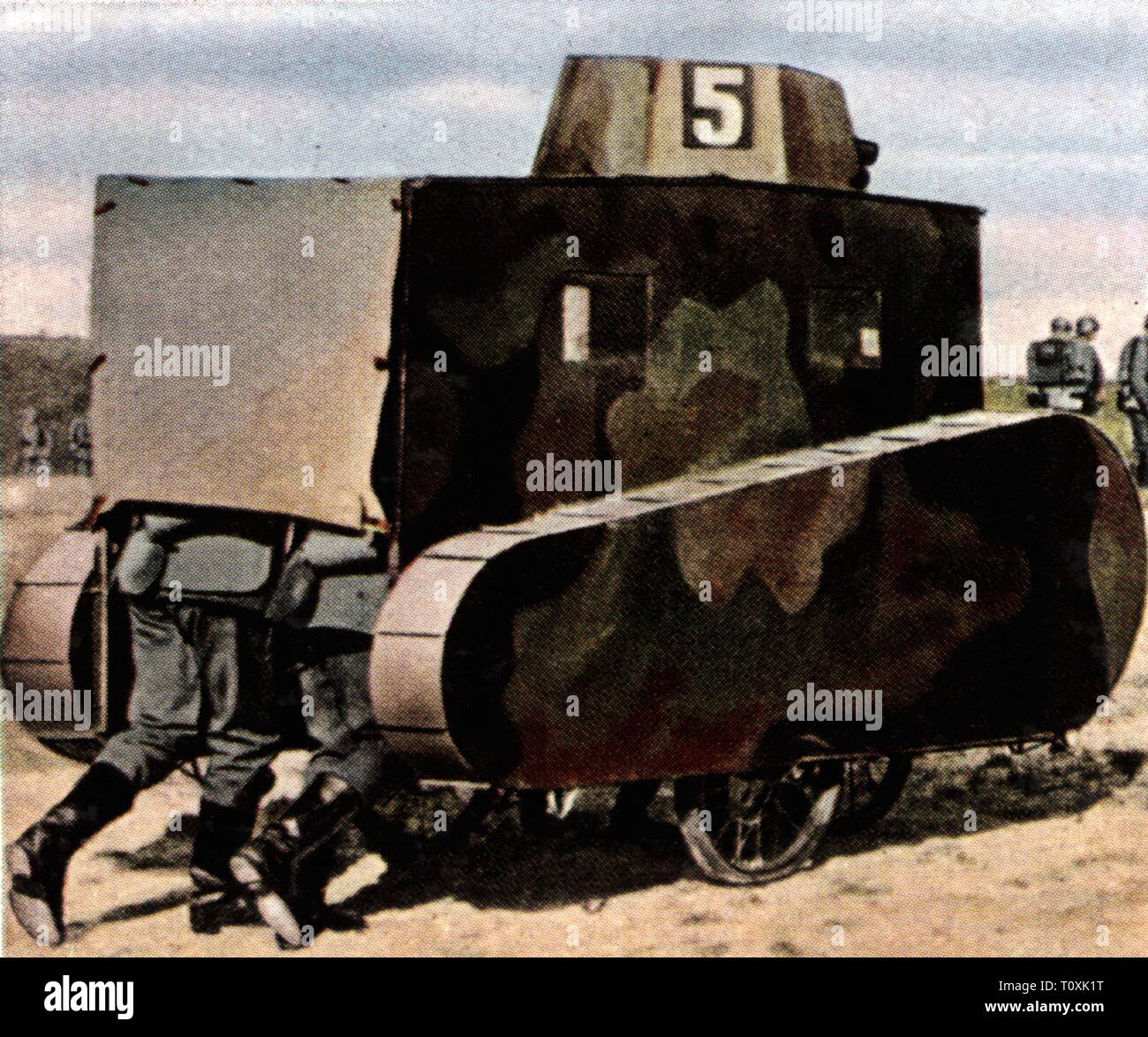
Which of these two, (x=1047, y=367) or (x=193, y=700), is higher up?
(x=1047, y=367)

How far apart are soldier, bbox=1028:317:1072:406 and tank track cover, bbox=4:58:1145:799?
27.2 ft

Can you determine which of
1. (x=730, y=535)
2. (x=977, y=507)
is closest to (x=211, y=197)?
(x=730, y=535)

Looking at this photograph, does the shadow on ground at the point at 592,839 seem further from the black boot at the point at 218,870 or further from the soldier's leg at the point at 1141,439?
the soldier's leg at the point at 1141,439

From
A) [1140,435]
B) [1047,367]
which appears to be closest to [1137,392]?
[1140,435]

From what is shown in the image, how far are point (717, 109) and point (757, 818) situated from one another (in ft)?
10.6

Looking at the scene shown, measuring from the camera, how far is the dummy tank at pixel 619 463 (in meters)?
8.91

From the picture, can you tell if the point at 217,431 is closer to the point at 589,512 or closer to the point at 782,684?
the point at 589,512

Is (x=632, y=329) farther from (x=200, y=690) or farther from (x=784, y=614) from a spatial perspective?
(x=200, y=690)

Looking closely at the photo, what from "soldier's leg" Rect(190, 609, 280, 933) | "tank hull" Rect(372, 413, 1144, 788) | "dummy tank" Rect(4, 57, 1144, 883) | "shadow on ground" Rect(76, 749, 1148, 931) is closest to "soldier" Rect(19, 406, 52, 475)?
"shadow on ground" Rect(76, 749, 1148, 931)

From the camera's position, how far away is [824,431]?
33.1ft

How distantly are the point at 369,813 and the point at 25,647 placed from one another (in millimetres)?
1691

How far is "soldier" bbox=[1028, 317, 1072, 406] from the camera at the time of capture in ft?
61.0

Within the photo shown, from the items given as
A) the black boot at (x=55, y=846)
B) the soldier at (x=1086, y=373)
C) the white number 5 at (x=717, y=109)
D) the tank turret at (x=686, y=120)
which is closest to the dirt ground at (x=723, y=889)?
the black boot at (x=55, y=846)

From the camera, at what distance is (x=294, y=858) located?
9125 millimetres
